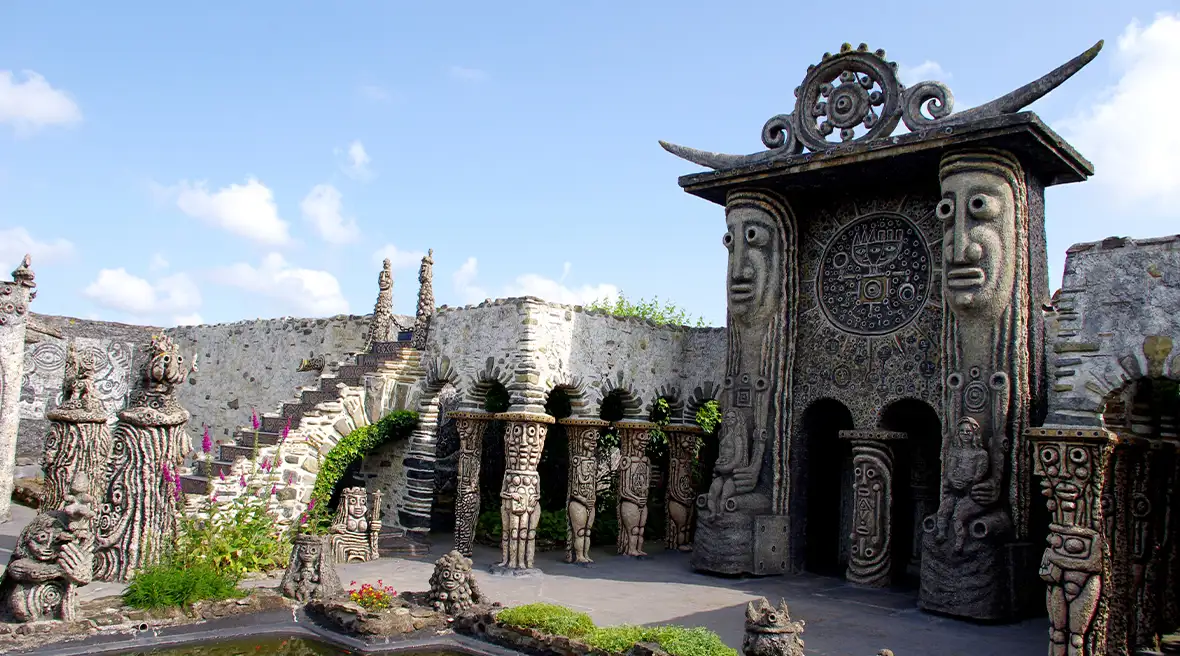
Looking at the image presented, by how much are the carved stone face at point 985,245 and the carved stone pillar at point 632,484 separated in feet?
16.1

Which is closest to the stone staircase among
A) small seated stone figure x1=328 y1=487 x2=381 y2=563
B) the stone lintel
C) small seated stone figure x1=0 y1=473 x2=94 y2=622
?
small seated stone figure x1=328 y1=487 x2=381 y2=563

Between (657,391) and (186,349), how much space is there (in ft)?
41.7

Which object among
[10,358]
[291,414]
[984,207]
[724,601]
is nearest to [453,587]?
[724,601]

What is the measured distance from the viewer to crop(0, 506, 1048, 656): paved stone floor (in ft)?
28.0

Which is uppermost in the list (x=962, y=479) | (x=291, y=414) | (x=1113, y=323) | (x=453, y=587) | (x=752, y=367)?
(x=1113, y=323)

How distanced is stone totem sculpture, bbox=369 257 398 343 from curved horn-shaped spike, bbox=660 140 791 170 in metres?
7.11

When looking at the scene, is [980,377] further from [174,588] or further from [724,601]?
[174,588]

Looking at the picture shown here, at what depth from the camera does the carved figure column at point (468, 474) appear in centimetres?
1268

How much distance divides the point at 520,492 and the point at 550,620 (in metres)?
3.74

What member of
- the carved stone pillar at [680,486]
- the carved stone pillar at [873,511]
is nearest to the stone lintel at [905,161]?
the carved stone pillar at [873,511]

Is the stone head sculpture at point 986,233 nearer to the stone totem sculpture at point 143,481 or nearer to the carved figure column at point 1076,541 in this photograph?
the carved figure column at point 1076,541

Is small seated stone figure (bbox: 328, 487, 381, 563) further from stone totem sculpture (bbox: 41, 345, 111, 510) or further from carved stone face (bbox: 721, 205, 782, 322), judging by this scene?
carved stone face (bbox: 721, 205, 782, 322)

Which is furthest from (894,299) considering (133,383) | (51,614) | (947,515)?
(133,383)

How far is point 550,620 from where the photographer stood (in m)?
7.98
